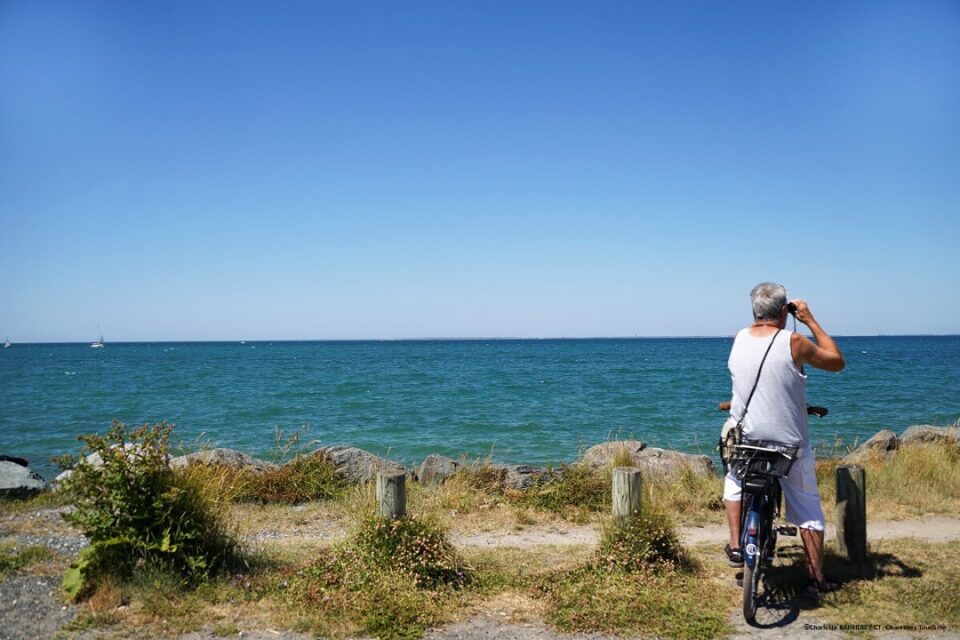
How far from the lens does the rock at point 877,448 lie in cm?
1318

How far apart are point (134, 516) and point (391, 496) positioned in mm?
2186

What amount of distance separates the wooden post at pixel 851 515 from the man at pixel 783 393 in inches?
35.8

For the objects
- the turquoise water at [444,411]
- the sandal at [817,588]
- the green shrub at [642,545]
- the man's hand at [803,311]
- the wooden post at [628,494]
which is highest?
the man's hand at [803,311]

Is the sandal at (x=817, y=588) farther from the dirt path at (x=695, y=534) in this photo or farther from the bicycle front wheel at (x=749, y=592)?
the dirt path at (x=695, y=534)

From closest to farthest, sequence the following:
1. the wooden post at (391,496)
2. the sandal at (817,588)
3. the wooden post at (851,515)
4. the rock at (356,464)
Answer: the sandal at (817,588), the wooden post at (391,496), the wooden post at (851,515), the rock at (356,464)

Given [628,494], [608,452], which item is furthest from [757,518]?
[608,452]

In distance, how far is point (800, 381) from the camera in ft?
16.5

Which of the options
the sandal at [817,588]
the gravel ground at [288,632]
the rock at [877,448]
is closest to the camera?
the gravel ground at [288,632]

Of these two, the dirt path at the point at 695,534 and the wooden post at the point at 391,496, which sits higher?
the wooden post at the point at 391,496

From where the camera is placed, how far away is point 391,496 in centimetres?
606

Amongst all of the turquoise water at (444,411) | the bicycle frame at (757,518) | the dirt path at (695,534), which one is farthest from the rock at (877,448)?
the bicycle frame at (757,518)

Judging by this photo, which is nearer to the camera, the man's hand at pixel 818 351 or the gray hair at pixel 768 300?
the man's hand at pixel 818 351

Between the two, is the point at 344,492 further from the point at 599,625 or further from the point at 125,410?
the point at 125,410

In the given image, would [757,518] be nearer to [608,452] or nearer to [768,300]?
[768,300]
